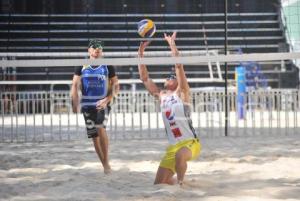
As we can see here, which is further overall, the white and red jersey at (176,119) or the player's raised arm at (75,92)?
the player's raised arm at (75,92)

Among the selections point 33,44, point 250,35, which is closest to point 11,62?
point 33,44

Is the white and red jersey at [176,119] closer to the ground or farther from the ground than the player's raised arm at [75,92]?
closer to the ground

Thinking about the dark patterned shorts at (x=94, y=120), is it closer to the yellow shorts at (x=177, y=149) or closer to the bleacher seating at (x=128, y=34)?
the yellow shorts at (x=177, y=149)

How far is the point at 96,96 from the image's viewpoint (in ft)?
18.8

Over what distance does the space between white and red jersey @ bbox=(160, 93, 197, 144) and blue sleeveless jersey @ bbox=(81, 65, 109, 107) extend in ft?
4.04

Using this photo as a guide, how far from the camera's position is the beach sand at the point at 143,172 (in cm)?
445

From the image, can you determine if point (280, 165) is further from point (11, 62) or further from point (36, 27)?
point (36, 27)

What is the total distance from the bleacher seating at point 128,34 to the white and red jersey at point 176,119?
13194mm

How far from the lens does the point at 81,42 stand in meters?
18.7

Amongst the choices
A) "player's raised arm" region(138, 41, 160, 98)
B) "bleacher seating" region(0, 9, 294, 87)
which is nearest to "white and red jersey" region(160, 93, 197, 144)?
"player's raised arm" region(138, 41, 160, 98)

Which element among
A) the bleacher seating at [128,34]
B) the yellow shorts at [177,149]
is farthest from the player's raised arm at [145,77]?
the bleacher seating at [128,34]

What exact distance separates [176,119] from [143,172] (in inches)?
50.2

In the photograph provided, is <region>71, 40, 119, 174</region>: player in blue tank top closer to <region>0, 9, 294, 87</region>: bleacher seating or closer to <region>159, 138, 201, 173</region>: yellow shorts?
<region>159, 138, 201, 173</region>: yellow shorts

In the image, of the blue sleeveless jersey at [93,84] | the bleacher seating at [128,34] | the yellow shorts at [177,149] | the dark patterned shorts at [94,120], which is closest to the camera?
the yellow shorts at [177,149]
